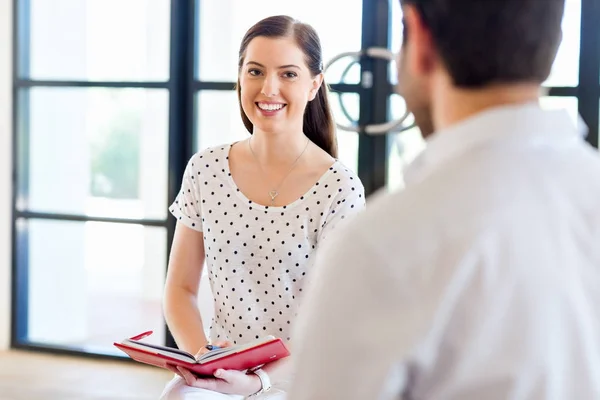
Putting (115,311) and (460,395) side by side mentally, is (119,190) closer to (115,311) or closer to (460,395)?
(115,311)

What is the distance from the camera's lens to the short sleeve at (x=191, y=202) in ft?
7.07

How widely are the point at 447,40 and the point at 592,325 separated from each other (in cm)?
32

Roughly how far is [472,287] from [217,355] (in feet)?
3.52

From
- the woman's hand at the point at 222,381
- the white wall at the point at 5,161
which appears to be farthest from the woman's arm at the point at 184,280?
the white wall at the point at 5,161

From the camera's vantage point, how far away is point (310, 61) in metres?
2.11

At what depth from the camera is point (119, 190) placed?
190 inches

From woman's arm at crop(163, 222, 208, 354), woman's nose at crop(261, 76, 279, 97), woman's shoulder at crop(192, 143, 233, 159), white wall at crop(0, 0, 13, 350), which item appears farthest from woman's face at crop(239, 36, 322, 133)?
white wall at crop(0, 0, 13, 350)

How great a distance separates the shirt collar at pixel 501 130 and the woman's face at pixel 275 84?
1.21 metres

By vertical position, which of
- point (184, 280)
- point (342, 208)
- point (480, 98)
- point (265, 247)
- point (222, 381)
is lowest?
point (222, 381)

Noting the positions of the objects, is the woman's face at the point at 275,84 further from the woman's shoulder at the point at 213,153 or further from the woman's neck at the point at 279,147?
the woman's shoulder at the point at 213,153

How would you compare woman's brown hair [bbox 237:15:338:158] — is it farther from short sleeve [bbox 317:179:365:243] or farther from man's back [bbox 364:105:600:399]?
man's back [bbox 364:105:600:399]

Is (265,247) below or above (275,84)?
below

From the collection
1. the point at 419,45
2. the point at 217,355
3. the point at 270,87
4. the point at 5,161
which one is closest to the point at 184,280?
the point at 217,355

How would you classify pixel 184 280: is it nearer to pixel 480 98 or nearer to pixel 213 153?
pixel 213 153
